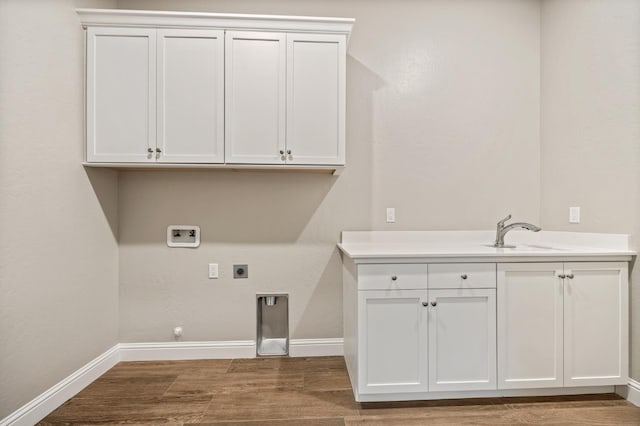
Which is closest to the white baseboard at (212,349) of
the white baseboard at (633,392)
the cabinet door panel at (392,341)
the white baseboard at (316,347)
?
the white baseboard at (316,347)

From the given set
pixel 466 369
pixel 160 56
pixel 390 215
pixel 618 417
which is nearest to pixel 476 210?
pixel 390 215

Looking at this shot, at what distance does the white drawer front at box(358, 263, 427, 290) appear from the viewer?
1.93m

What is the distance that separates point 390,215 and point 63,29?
2.49 m

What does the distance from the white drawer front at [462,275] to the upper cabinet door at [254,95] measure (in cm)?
126

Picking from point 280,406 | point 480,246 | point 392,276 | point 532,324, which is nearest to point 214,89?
point 392,276

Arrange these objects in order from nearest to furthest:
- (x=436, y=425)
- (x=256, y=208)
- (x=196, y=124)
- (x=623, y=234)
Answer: (x=436, y=425)
(x=623, y=234)
(x=196, y=124)
(x=256, y=208)

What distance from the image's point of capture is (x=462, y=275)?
1.98 m

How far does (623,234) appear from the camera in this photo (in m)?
2.07

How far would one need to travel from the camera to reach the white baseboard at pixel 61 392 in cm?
170

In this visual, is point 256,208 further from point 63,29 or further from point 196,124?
point 63,29

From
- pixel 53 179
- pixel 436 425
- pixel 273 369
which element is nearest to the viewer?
pixel 436 425

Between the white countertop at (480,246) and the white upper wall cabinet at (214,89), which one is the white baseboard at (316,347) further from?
the white upper wall cabinet at (214,89)

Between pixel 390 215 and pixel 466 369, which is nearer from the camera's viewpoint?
pixel 466 369

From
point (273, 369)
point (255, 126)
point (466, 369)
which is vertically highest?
point (255, 126)
